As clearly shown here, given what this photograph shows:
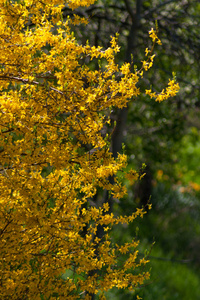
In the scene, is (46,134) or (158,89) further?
(158,89)

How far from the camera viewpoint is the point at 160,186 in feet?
32.6

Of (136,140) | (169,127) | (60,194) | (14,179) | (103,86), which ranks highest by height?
(103,86)

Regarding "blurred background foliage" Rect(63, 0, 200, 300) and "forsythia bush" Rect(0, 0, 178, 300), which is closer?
"forsythia bush" Rect(0, 0, 178, 300)

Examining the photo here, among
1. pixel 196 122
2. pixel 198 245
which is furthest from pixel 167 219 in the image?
pixel 196 122

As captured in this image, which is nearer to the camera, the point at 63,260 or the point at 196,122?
the point at 63,260

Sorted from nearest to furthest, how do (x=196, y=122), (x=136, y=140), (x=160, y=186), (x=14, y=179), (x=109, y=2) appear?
(x=14, y=179) < (x=109, y=2) < (x=136, y=140) < (x=196, y=122) < (x=160, y=186)

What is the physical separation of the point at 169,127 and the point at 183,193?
14.2 ft

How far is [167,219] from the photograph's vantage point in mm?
9391

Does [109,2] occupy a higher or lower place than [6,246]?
higher

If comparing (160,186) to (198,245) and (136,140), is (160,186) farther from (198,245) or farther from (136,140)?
(136,140)

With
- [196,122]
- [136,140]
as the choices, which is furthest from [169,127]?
[196,122]

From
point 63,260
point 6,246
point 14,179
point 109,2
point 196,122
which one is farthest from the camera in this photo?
point 196,122

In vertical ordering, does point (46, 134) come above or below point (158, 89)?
above

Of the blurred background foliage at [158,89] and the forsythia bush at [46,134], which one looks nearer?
the forsythia bush at [46,134]
